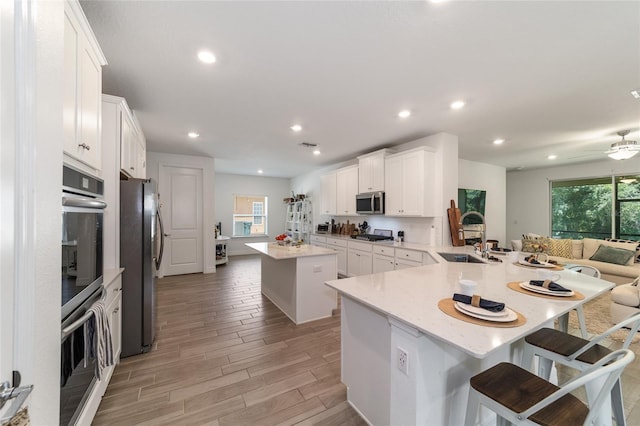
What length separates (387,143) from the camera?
182 inches

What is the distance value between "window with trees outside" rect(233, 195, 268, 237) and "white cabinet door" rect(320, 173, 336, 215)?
9.75 feet

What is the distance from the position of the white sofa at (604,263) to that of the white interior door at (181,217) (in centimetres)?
684

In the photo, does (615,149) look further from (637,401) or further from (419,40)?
(419,40)

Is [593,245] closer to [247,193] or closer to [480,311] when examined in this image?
[480,311]

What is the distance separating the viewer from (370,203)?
4.89 metres

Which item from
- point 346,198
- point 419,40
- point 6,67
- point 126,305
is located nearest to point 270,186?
point 346,198

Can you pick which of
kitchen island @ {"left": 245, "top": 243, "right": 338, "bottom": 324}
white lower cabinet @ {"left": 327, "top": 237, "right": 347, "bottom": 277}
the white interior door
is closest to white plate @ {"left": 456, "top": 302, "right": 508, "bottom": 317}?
kitchen island @ {"left": 245, "top": 243, "right": 338, "bottom": 324}

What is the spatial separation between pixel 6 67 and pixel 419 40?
2159 mm

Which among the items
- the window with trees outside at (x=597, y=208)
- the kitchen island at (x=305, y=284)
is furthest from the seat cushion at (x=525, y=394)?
the window with trees outside at (x=597, y=208)

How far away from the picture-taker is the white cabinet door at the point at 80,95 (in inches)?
54.9

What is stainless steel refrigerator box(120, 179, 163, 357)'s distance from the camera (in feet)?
7.86

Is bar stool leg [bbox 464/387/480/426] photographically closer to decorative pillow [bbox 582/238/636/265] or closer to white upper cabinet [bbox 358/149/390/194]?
white upper cabinet [bbox 358/149/390/194]

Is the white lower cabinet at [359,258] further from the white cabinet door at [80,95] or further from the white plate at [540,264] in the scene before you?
the white cabinet door at [80,95]

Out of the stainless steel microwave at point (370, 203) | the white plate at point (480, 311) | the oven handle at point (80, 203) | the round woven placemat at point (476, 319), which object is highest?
the stainless steel microwave at point (370, 203)
